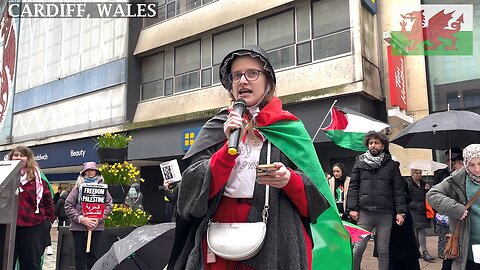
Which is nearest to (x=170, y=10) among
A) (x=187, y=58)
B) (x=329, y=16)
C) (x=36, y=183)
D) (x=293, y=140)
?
(x=187, y=58)

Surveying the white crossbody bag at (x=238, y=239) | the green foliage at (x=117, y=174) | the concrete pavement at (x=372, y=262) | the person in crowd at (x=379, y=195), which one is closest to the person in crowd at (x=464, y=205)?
the person in crowd at (x=379, y=195)

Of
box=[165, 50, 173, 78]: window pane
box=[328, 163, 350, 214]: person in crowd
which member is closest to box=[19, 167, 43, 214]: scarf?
box=[328, 163, 350, 214]: person in crowd

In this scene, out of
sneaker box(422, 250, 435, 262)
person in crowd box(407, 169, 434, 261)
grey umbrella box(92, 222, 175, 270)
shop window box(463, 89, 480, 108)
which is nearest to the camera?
grey umbrella box(92, 222, 175, 270)

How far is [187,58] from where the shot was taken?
1775cm

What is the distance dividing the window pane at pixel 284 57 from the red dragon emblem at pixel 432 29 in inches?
135

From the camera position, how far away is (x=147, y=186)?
20.9 metres

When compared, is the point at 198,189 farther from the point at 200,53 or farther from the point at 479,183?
the point at 200,53

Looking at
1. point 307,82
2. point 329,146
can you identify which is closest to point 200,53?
point 307,82

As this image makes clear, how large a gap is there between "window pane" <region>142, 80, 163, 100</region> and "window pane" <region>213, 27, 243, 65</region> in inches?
129

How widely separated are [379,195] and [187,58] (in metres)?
13.5

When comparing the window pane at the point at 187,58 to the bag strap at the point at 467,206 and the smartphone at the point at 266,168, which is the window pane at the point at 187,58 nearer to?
the bag strap at the point at 467,206

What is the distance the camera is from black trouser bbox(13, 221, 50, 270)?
5.01m

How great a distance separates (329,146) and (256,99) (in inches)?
463

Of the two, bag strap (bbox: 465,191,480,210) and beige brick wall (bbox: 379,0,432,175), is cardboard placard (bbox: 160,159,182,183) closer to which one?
bag strap (bbox: 465,191,480,210)
